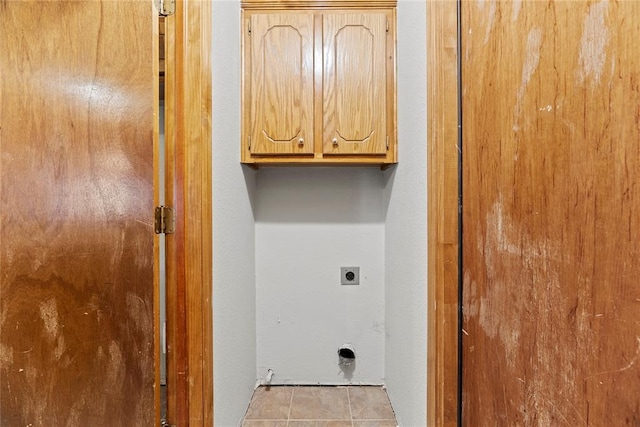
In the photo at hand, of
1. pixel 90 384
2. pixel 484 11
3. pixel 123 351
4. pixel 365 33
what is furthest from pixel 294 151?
pixel 90 384

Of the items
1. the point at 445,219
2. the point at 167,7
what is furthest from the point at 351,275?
the point at 167,7

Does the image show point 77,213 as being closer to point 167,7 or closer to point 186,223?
point 186,223

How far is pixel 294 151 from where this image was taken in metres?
1.52

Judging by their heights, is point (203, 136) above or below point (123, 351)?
above

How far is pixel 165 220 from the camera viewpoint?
102 centimetres

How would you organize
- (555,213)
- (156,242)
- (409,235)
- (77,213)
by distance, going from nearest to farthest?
(555,213) < (77,213) < (156,242) < (409,235)

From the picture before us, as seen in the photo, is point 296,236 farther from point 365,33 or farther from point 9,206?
point 9,206

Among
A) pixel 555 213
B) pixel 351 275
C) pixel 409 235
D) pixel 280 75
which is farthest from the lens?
pixel 351 275

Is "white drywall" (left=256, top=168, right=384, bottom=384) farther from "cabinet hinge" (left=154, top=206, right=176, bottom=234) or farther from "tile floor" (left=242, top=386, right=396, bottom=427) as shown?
"cabinet hinge" (left=154, top=206, right=176, bottom=234)

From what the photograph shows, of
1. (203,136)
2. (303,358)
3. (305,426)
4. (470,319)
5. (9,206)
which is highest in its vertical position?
(203,136)

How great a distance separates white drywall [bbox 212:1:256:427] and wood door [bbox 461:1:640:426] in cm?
87

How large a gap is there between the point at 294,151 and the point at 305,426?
125 centimetres

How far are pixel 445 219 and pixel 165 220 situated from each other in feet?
2.86

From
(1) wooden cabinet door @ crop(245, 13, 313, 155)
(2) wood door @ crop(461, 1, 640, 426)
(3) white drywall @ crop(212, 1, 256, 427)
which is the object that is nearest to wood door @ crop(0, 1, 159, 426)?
(3) white drywall @ crop(212, 1, 256, 427)
